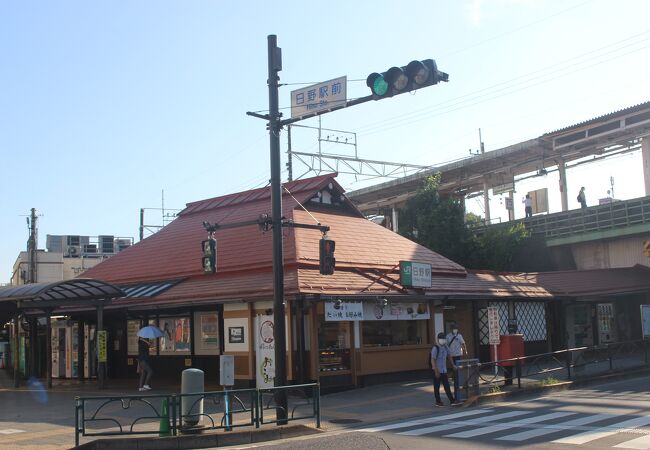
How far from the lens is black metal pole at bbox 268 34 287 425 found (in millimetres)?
14820

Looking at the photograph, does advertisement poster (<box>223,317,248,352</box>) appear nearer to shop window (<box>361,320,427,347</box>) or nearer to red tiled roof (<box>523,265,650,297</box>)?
shop window (<box>361,320,427,347</box>)

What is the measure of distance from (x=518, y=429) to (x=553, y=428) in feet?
2.05

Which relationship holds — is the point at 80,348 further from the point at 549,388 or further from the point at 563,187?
the point at 563,187

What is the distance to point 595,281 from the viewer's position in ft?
100

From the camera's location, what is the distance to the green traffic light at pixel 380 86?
12602 millimetres

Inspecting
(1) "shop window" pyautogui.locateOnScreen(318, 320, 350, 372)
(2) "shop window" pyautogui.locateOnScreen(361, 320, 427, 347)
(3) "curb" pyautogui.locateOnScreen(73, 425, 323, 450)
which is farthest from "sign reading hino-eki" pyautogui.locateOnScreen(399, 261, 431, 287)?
(3) "curb" pyautogui.locateOnScreen(73, 425, 323, 450)

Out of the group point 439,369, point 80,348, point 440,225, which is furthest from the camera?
point 440,225

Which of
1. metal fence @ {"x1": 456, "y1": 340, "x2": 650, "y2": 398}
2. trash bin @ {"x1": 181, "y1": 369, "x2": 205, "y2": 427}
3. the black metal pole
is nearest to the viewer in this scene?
trash bin @ {"x1": 181, "y1": 369, "x2": 205, "y2": 427}

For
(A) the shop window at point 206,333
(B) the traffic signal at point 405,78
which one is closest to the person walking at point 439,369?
(B) the traffic signal at point 405,78

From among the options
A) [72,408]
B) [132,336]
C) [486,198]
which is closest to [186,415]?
[72,408]

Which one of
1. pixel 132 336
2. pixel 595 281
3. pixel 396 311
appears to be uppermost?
pixel 595 281

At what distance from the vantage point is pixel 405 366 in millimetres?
22500

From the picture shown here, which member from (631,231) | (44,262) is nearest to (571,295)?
(631,231)

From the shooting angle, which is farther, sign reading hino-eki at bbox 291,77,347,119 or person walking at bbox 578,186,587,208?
person walking at bbox 578,186,587,208
